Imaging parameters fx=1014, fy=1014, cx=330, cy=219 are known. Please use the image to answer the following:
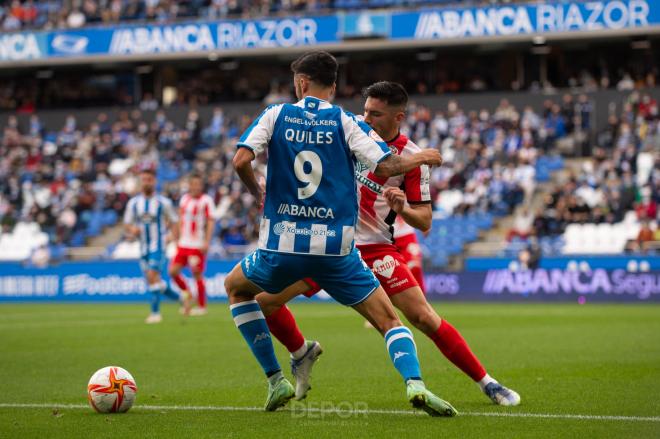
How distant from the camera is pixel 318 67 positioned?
7.10m

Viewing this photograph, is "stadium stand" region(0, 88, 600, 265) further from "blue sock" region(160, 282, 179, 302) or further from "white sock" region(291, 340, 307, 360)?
"white sock" region(291, 340, 307, 360)

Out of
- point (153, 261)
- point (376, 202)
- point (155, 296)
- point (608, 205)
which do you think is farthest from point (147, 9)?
point (376, 202)

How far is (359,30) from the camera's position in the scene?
36.7 m

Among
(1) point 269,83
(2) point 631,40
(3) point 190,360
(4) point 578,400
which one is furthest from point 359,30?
(4) point 578,400

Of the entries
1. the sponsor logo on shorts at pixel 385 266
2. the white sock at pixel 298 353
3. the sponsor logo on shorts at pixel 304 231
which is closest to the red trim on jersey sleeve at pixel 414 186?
the sponsor logo on shorts at pixel 385 266

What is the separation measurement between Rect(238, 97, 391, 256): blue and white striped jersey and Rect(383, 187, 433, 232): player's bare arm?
0.26 metres

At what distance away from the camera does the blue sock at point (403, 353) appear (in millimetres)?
7035

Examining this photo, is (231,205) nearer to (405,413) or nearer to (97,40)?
(97,40)

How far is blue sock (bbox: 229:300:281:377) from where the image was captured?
25.4ft

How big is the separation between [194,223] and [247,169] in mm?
13368

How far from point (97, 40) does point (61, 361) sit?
3042cm

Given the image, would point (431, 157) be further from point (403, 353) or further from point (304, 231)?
point (403, 353)

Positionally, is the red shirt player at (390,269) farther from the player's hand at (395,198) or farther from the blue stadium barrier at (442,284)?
the blue stadium barrier at (442,284)

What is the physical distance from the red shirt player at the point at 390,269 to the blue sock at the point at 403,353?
663 millimetres
